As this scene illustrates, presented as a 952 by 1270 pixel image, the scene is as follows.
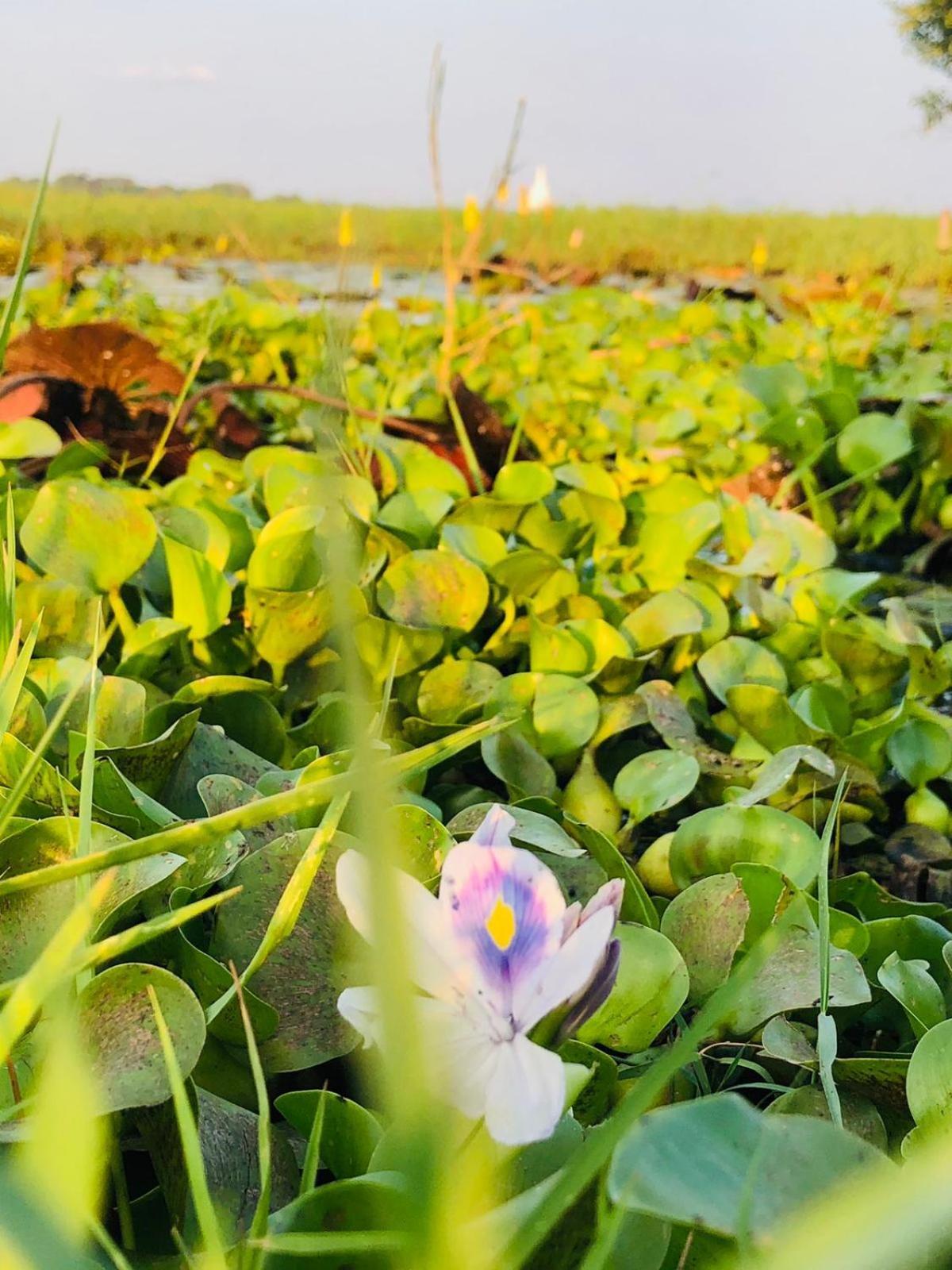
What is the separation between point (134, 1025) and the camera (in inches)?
10.3

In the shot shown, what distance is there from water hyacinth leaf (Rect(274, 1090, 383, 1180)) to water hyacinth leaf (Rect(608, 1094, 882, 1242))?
88 mm

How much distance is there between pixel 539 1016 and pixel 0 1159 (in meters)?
0.13

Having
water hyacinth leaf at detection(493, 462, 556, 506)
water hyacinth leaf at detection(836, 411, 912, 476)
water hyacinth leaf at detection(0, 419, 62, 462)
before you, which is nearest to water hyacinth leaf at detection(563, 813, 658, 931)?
water hyacinth leaf at detection(493, 462, 556, 506)

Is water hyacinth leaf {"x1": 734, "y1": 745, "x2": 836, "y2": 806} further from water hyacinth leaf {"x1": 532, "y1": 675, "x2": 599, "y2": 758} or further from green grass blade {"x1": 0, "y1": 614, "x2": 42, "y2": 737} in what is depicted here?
green grass blade {"x1": 0, "y1": 614, "x2": 42, "y2": 737}

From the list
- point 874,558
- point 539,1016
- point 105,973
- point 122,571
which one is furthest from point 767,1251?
point 874,558

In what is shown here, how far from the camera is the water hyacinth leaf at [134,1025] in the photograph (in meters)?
0.25

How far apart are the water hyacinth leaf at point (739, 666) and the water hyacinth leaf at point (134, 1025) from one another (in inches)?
16.9

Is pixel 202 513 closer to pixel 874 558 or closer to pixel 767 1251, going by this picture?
pixel 767 1251

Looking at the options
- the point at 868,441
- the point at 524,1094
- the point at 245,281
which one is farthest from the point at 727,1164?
the point at 245,281

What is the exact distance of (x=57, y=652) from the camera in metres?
0.55

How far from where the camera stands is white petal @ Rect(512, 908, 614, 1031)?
0.21 metres

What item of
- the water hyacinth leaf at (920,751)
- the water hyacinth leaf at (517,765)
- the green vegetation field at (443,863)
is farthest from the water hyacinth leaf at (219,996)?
the water hyacinth leaf at (920,751)

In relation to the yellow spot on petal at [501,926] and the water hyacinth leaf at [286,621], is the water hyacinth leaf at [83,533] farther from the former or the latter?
the yellow spot on petal at [501,926]

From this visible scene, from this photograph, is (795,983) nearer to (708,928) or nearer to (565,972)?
(708,928)
